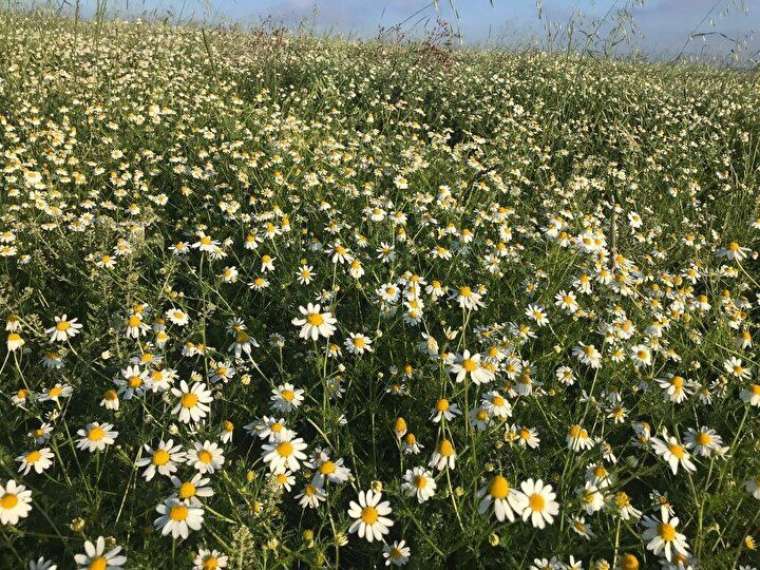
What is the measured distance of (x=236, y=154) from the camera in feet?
12.8

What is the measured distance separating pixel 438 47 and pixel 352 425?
676 centimetres

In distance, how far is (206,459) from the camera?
1580 mm

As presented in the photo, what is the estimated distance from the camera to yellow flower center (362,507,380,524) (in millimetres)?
1521

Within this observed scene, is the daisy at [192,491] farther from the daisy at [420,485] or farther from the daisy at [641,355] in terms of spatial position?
the daisy at [641,355]

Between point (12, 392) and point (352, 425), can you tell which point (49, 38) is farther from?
point (352, 425)

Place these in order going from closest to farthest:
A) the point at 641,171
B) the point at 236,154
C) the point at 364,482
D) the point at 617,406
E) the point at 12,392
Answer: the point at 364,482
the point at 617,406
the point at 12,392
the point at 236,154
the point at 641,171

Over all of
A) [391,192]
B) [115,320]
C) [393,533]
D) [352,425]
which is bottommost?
[393,533]

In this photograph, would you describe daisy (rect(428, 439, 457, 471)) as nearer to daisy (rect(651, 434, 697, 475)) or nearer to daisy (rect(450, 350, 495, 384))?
daisy (rect(450, 350, 495, 384))

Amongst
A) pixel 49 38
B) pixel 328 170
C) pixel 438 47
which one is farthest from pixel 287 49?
pixel 328 170

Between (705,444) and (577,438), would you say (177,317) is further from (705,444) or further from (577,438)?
(705,444)

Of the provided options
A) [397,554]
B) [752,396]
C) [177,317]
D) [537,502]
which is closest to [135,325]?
[177,317]

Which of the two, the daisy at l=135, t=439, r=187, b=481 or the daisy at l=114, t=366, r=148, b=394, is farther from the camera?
the daisy at l=114, t=366, r=148, b=394

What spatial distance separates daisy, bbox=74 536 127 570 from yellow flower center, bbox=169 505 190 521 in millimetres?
152

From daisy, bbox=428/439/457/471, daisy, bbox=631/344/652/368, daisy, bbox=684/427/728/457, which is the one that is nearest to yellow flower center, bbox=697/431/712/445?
daisy, bbox=684/427/728/457
